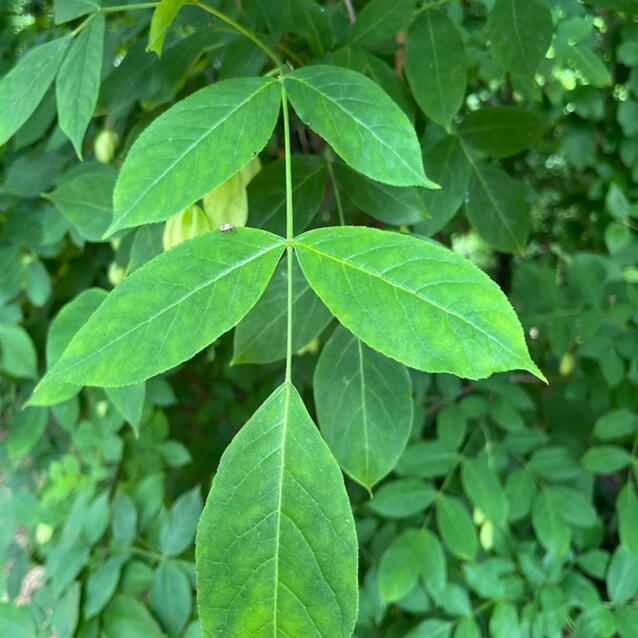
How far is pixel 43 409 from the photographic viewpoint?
862mm

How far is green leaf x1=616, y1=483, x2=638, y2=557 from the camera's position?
75 centimetres

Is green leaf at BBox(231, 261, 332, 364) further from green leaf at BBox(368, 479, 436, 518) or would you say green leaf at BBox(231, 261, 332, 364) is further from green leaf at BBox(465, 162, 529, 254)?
green leaf at BBox(368, 479, 436, 518)

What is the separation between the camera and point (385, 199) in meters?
0.53

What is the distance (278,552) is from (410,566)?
58 cm

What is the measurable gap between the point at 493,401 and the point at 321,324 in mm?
507

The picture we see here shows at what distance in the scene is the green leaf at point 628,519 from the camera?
2.45 feet

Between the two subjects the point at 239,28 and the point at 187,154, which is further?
the point at 239,28

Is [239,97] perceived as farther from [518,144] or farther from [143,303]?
[518,144]

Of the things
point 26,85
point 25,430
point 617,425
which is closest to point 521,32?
point 26,85

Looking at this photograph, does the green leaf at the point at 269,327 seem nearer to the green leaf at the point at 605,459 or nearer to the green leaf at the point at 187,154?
the green leaf at the point at 187,154

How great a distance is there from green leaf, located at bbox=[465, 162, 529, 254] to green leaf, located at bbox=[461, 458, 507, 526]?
0.33 m

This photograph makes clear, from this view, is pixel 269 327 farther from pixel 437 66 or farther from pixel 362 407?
pixel 437 66

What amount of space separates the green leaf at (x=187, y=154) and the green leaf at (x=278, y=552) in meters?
0.16

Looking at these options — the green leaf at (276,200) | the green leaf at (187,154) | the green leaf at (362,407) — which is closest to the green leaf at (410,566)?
the green leaf at (362,407)
